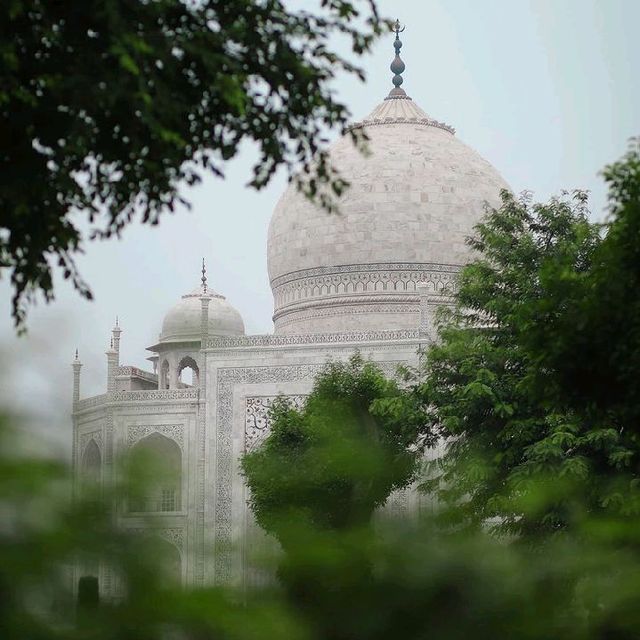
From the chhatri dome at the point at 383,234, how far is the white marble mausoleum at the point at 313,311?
25 millimetres

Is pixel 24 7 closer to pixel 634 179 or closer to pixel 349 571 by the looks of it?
pixel 349 571

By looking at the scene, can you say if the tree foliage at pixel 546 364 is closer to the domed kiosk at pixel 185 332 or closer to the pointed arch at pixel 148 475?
the pointed arch at pixel 148 475

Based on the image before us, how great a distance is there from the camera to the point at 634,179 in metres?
9.33

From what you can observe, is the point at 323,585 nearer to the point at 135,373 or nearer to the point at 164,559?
the point at 164,559

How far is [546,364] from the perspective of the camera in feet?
31.0

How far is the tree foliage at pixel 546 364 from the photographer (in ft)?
28.9

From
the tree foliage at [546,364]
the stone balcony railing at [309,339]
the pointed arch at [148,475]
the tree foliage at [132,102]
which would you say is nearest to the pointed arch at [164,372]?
the stone balcony railing at [309,339]

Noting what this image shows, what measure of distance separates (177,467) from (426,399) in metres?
14.9

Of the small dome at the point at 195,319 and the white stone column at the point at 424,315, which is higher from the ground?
the small dome at the point at 195,319

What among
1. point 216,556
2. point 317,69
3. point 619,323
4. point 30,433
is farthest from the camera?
point 619,323

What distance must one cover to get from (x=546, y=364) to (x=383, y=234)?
17.2 metres

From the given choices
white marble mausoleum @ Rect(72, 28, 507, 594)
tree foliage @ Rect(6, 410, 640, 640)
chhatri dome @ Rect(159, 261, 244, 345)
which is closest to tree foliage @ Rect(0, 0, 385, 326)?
tree foliage @ Rect(6, 410, 640, 640)

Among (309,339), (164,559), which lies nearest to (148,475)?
(164,559)

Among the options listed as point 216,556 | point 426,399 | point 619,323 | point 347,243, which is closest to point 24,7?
point 216,556
